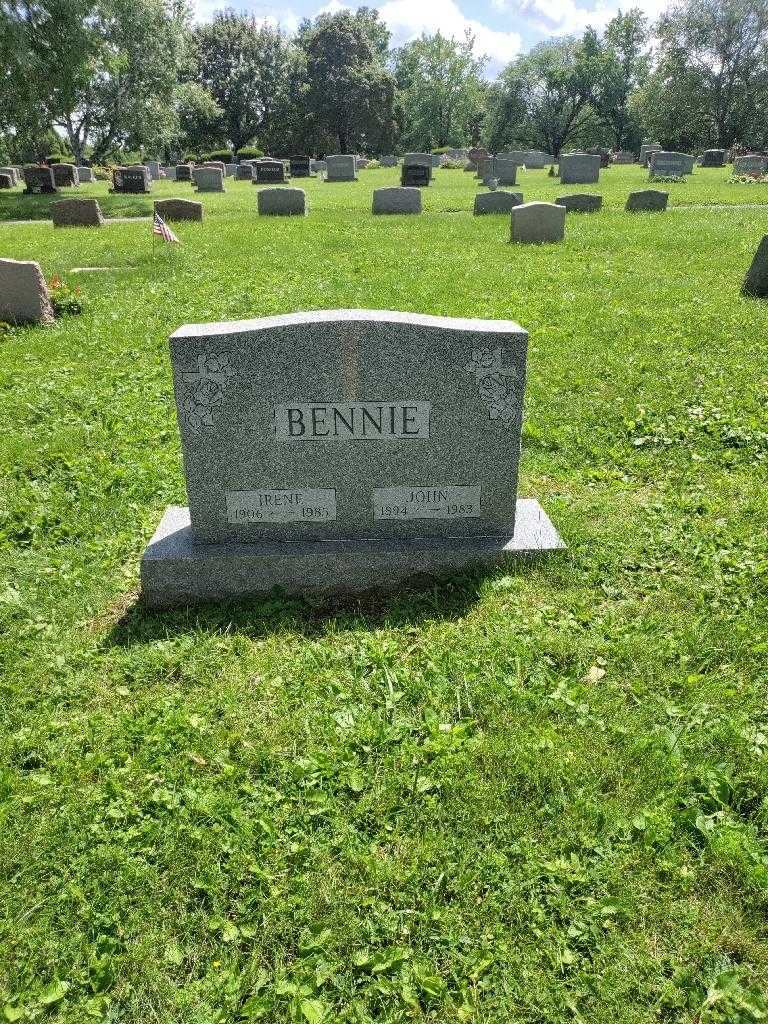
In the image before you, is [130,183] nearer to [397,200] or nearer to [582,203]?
[397,200]

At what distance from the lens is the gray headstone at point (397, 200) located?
19.8m

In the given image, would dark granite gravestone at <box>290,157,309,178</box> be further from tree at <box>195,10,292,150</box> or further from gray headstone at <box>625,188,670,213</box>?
tree at <box>195,10,292,150</box>

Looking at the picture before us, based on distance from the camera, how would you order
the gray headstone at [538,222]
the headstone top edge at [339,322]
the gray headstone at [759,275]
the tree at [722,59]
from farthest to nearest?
the tree at [722,59]
the gray headstone at [538,222]
the gray headstone at [759,275]
the headstone top edge at [339,322]

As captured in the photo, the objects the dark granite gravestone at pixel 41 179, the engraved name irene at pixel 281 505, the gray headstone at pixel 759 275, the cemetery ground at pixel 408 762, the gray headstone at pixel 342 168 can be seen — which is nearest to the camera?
the cemetery ground at pixel 408 762

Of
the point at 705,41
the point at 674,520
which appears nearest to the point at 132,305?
the point at 674,520

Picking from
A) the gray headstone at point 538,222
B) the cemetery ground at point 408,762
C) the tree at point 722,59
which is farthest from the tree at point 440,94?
the cemetery ground at point 408,762

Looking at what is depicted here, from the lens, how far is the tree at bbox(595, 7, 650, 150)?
68938 mm

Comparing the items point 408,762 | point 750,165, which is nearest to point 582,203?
point 408,762

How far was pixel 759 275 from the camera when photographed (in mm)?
9508

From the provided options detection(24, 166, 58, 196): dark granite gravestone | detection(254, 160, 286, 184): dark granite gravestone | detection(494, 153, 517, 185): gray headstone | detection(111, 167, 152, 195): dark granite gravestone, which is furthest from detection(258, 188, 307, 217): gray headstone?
detection(254, 160, 286, 184): dark granite gravestone

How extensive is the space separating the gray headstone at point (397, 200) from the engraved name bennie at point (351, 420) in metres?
17.9

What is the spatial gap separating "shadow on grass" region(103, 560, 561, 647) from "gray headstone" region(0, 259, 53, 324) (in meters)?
7.23

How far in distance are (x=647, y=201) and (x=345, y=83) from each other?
56.4 metres

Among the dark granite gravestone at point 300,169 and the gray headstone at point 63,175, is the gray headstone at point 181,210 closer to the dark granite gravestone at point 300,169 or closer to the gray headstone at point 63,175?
the gray headstone at point 63,175
